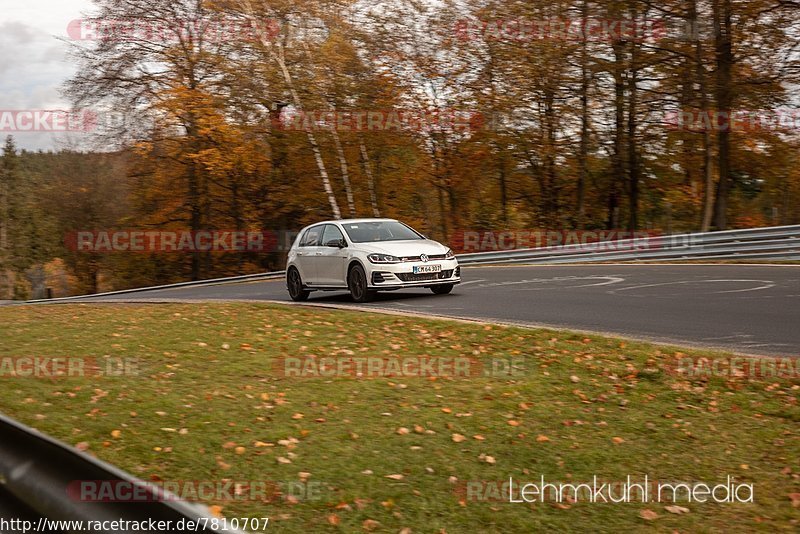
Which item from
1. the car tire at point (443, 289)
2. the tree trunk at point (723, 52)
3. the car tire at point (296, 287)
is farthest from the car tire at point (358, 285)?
the tree trunk at point (723, 52)

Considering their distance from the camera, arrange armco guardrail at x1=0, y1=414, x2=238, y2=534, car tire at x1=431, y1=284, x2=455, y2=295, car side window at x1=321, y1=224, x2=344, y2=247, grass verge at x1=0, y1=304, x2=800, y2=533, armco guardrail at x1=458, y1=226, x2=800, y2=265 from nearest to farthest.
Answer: armco guardrail at x1=0, y1=414, x2=238, y2=534
grass verge at x1=0, y1=304, x2=800, y2=533
car tire at x1=431, y1=284, x2=455, y2=295
car side window at x1=321, y1=224, x2=344, y2=247
armco guardrail at x1=458, y1=226, x2=800, y2=265

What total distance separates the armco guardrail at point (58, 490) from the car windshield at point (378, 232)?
1258 centimetres

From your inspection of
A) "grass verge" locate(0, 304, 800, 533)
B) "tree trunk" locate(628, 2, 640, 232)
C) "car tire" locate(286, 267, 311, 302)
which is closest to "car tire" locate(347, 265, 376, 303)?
"car tire" locate(286, 267, 311, 302)

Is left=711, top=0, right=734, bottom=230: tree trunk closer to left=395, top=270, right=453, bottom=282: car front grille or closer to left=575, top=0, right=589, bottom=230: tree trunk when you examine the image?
left=575, top=0, right=589, bottom=230: tree trunk

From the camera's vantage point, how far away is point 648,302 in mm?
13633

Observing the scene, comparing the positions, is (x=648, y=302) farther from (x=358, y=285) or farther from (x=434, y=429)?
(x=434, y=429)

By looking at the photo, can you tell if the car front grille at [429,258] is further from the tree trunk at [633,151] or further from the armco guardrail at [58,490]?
the tree trunk at [633,151]

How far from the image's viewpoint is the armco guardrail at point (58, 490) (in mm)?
3107

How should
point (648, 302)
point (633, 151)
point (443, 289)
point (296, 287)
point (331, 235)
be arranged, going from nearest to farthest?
point (648, 302), point (443, 289), point (331, 235), point (296, 287), point (633, 151)

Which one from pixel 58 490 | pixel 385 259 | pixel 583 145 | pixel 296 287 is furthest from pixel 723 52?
pixel 58 490

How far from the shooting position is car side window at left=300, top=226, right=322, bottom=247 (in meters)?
17.6

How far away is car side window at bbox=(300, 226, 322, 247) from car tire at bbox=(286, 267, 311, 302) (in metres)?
0.62

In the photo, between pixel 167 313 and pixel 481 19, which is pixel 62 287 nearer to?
pixel 481 19

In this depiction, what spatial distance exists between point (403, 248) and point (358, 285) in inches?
43.2
